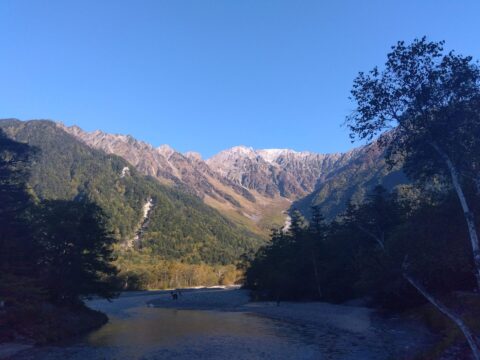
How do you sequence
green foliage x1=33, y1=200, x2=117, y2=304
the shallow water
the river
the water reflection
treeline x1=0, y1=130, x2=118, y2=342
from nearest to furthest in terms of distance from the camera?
the river < the shallow water < treeline x1=0, y1=130, x2=118, y2=342 < the water reflection < green foliage x1=33, y1=200, x2=117, y2=304

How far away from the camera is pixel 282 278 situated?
91.9 meters

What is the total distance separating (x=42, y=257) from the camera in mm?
52375

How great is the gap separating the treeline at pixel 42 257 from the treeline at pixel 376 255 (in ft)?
85.0

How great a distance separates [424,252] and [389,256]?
236 cm

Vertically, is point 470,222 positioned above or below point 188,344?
above

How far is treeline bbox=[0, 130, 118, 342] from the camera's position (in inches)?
1533

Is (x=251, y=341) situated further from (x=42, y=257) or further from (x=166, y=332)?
(x=42, y=257)

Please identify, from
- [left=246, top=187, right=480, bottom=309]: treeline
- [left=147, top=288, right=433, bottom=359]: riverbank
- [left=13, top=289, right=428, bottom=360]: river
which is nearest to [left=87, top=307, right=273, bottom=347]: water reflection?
[left=13, top=289, right=428, bottom=360]: river

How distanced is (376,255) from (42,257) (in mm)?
43666

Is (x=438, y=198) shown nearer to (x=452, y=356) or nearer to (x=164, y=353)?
(x=452, y=356)

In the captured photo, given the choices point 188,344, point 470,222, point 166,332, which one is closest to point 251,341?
point 188,344

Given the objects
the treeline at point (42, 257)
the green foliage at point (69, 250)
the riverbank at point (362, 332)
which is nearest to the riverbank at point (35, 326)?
the treeline at point (42, 257)

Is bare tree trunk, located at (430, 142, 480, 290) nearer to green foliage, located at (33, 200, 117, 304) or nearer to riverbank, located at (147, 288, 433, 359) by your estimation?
riverbank, located at (147, 288, 433, 359)

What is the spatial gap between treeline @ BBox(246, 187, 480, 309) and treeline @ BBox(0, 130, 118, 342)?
2589 centimetres
